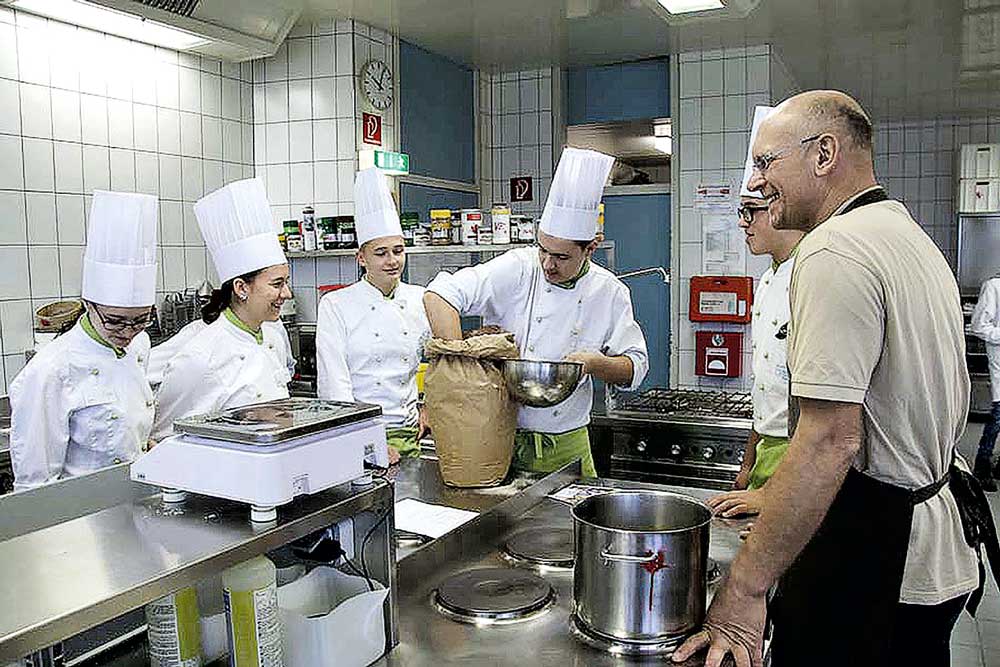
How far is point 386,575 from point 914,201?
28.4 feet

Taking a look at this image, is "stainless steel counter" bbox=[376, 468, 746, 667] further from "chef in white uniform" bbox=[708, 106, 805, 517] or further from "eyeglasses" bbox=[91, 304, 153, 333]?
"eyeglasses" bbox=[91, 304, 153, 333]

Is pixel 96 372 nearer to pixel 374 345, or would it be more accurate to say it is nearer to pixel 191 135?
pixel 374 345

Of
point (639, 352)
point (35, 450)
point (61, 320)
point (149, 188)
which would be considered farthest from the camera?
point (149, 188)

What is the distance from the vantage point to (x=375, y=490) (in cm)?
134

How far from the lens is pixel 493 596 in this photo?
61.9 inches

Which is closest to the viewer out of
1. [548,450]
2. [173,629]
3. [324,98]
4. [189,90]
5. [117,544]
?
[117,544]

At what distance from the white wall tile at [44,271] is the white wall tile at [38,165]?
0.25 meters

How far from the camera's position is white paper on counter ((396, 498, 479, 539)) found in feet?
5.83

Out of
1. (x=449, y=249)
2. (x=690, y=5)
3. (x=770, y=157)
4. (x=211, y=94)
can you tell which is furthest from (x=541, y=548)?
(x=211, y=94)

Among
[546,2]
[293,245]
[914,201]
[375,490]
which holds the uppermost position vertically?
[546,2]

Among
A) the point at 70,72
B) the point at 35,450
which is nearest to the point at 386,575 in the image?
the point at 35,450

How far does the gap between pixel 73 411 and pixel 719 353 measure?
A: 3654 millimetres

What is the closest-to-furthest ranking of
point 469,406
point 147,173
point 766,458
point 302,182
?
point 469,406, point 766,458, point 147,173, point 302,182

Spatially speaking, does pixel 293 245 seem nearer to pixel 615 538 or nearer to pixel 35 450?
pixel 35 450
